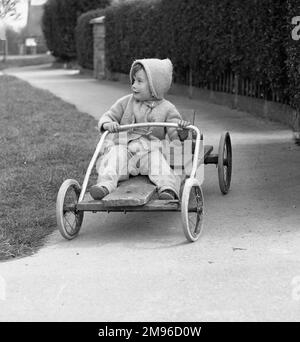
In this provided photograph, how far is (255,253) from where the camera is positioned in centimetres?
487

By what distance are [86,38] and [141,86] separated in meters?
23.0

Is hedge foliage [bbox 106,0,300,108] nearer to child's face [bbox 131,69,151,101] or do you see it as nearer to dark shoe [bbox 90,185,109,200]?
child's face [bbox 131,69,151,101]

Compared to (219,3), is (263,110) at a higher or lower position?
lower

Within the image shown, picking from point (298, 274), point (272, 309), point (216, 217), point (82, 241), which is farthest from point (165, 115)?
point (272, 309)

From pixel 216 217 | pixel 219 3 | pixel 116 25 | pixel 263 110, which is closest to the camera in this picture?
pixel 216 217

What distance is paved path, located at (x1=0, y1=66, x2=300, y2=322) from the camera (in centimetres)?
388

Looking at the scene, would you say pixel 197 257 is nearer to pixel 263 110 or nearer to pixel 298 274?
pixel 298 274

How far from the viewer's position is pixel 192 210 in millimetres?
5332

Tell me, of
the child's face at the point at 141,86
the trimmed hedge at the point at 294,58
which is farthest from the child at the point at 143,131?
the trimmed hedge at the point at 294,58

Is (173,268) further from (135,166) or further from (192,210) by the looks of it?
(135,166)

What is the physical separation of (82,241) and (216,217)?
48.1 inches

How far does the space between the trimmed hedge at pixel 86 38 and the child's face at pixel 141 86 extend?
840 inches
